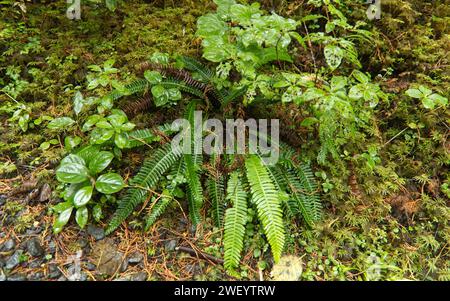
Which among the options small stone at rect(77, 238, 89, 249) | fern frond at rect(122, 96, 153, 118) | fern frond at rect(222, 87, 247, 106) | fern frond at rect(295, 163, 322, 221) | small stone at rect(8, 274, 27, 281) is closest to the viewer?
small stone at rect(8, 274, 27, 281)

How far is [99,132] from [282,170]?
5.35ft

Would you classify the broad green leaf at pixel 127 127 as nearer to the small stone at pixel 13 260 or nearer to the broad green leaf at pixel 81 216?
the broad green leaf at pixel 81 216

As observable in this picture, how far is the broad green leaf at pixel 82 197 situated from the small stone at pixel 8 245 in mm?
573

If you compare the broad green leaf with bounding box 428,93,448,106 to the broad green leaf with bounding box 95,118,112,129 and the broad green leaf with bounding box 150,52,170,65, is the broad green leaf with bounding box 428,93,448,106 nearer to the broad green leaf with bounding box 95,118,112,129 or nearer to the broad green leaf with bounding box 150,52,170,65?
the broad green leaf with bounding box 150,52,170,65

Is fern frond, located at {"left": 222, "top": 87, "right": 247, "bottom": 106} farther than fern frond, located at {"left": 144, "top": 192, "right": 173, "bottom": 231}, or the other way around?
fern frond, located at {"left": 222, "top": 87, "right": 247, "bottom": 106}

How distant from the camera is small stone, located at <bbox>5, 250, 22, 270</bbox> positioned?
2.22 meters

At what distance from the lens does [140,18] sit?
141 inches

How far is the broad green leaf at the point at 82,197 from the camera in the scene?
2.30m

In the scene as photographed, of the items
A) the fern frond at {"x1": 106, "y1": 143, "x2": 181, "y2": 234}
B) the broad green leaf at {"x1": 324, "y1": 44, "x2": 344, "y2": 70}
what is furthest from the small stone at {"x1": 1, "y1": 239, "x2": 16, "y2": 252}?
the broad green leaf at {"x1": 324, "y1": 44, "x2": 344, "y2": 70}

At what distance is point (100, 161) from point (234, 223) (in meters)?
1.18

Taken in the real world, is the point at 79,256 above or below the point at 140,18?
below

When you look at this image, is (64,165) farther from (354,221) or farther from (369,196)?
(369,196)

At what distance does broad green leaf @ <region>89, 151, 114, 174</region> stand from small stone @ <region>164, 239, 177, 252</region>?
0.80 metres
